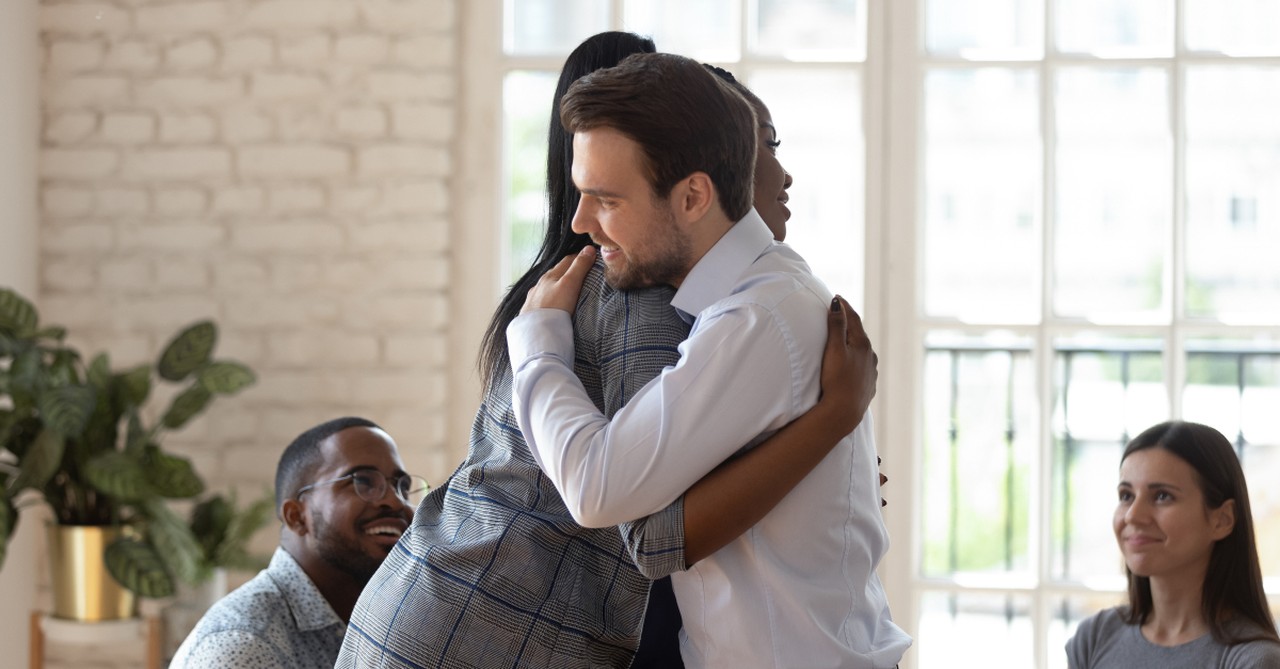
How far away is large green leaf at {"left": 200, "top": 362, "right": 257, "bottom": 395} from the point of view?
3590 mm

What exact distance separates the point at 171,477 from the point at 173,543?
17cm

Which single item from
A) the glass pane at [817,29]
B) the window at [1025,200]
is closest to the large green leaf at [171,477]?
the window at [1025,200]

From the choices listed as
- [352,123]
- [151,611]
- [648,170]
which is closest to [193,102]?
[352,123]

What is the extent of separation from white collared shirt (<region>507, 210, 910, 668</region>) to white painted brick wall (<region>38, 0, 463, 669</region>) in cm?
A: 240

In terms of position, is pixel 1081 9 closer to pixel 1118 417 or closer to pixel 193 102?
pixel 1118 417

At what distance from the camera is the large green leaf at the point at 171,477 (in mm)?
3471

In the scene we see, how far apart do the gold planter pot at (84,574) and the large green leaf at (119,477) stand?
0.19 metres

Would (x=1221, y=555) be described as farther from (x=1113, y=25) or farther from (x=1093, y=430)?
(x=1113, y=25)

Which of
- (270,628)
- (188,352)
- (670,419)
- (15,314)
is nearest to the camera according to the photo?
(670,419)

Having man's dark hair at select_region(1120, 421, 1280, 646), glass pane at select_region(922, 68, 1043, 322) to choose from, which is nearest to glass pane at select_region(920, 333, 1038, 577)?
glass pane at select_region(922, 68, 1043, 322)

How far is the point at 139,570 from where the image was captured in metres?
3.45

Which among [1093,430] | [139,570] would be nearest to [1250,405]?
[1093,430]

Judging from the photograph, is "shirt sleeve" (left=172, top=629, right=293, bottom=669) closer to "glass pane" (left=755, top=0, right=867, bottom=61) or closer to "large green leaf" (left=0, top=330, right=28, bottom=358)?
"large green leaf" (left=0, top=330, right=28, bottom=358)

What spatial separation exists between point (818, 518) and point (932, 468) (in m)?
2.61
